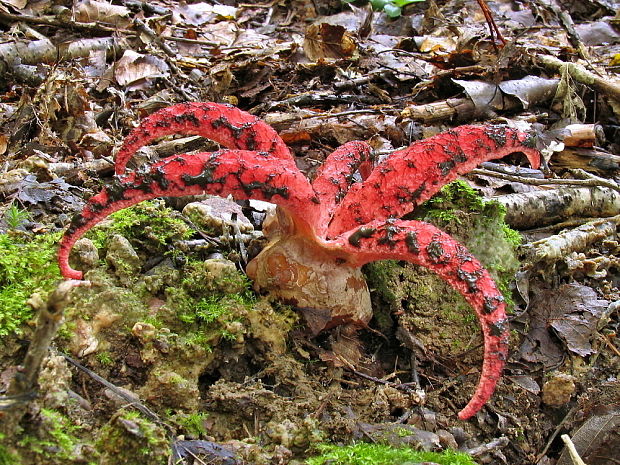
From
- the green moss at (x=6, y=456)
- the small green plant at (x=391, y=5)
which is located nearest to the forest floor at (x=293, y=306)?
the green moss at (x=6, y=456)

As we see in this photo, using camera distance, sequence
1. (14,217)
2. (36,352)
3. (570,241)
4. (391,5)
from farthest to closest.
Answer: (391,5), (570,241), (14,217), (36,352)

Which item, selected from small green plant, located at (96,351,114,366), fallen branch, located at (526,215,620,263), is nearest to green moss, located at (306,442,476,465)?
small green plant, located at (96,351,114,366)

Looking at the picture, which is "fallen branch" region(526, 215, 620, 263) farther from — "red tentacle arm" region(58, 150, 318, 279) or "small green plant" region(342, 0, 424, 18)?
"small green plant" region(342, 0, 424, 18)

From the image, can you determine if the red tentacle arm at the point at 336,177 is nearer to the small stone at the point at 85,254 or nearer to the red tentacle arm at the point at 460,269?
the red tentacle arm at the point at 460,269

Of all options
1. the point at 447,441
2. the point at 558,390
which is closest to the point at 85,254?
the point at 447,441

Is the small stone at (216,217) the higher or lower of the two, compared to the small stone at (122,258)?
lower

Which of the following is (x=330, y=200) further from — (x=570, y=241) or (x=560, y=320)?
(x=570, y=241)

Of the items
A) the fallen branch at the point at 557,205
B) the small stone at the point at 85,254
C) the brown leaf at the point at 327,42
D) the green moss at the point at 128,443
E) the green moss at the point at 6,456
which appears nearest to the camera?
the green moss at the point at 6,456
